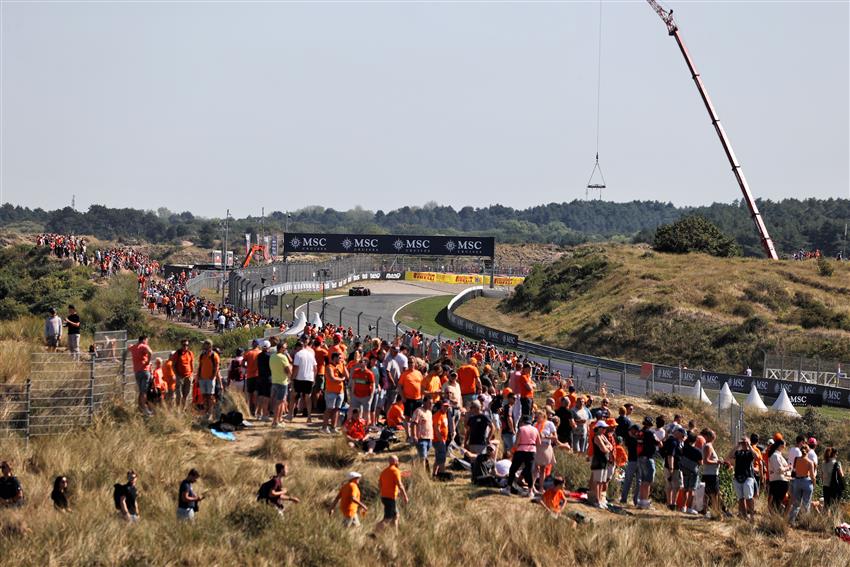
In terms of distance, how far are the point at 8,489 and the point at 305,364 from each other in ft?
20.0

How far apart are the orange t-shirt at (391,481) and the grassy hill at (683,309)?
40499 mm

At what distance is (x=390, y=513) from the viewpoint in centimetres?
1399

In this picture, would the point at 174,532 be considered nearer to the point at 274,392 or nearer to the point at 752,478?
the point at 274,392

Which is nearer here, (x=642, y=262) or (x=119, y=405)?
(x=119, y=405)

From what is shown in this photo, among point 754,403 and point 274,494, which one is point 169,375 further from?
point 754,403

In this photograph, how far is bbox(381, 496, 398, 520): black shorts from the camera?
13859 mm

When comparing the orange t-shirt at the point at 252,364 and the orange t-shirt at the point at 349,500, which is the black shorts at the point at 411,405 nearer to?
the orange t-shirt at the point at 252,364

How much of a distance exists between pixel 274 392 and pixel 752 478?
7.94m

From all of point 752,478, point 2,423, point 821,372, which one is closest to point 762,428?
point 821,372

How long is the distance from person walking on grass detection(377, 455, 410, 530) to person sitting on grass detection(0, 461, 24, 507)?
458 cm

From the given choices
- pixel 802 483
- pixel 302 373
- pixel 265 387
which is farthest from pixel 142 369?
pixel 802 483

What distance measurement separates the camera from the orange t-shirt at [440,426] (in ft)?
52.3

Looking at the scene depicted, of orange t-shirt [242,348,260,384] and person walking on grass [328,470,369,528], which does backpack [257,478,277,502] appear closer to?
person walking on grass [328,470,369,528]

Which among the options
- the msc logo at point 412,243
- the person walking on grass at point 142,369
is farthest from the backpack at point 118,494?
the msc logo at point 412,243
